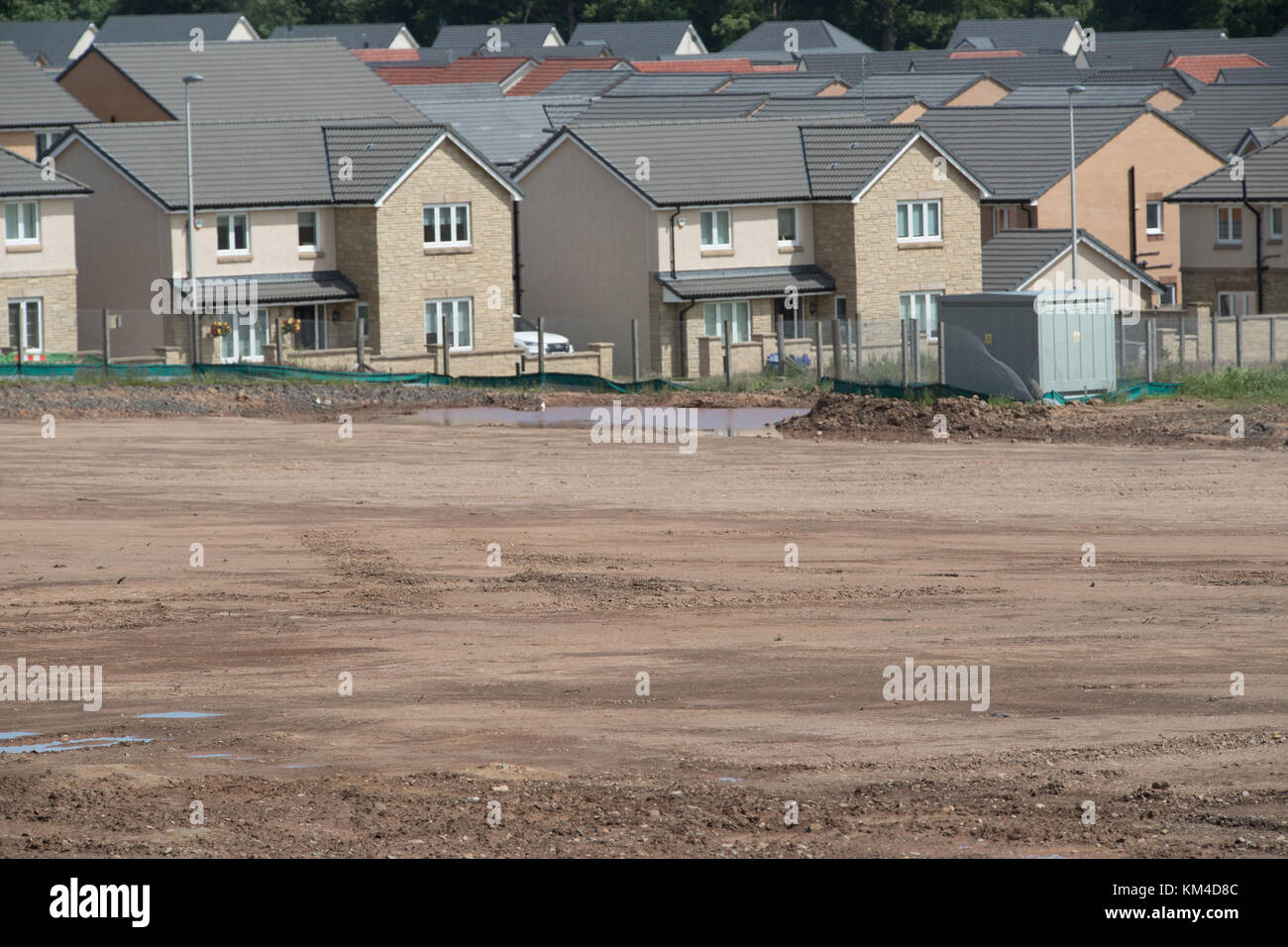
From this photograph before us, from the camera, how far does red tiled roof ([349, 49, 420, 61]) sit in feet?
378

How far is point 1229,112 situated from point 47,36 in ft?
242

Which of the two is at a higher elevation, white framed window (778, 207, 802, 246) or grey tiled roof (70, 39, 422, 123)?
grey tiled roof (70, 39, 422, 123)

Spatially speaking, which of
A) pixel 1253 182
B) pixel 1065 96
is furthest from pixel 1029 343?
pixel 1065 96

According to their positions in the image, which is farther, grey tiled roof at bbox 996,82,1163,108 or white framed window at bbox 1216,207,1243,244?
grey tiled roof at bbox 996,82,1163,108

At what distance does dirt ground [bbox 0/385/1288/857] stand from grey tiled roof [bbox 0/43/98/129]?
3431 cm

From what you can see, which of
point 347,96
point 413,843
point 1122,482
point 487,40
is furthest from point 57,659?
point 487,40

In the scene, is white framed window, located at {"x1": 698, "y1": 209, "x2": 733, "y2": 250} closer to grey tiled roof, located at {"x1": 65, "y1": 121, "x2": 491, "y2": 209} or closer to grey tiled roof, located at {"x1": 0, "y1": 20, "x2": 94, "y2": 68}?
grey tiled roof, located at {"x1": 65, "y1": 121, "x2": 491, "y2": 209}

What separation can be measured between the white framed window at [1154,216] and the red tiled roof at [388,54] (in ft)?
207

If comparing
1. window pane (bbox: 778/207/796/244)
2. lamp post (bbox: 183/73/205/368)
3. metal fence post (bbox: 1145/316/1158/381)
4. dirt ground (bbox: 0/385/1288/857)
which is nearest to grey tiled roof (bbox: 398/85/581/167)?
window pane (bbox: 778/207/796/244)

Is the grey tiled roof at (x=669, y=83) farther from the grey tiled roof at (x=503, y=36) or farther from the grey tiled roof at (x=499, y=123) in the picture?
the grey tiled roof at (x=503, y=36)

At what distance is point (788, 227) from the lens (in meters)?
54.5

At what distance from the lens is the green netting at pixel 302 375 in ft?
134

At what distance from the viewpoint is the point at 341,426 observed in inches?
1318

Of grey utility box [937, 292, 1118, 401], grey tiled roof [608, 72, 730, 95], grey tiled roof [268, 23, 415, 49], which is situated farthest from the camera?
grey tiled roof [268, 23, 415, 49]
